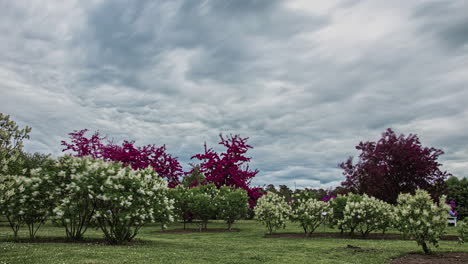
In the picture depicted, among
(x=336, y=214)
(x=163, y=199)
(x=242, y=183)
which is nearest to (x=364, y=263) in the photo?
(x=163, y=199)

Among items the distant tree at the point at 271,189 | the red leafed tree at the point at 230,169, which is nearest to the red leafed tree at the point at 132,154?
the red leafed tree at the point at 230,169

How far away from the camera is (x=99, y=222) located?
10531 millimetres

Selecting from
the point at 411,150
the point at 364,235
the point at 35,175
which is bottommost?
the point at 364,235

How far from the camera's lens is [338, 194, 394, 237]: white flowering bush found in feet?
49.6

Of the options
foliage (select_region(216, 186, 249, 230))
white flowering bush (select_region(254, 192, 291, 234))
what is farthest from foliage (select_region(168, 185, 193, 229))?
white flowering bush (select_region(254, 192, 291, 234))

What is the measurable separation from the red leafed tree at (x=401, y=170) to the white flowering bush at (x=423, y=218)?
11.9m

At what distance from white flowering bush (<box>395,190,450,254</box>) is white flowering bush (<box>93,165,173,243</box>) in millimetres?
7894

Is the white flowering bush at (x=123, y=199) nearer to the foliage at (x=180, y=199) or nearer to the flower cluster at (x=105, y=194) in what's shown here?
the flower cluster at (x=105, y=194)

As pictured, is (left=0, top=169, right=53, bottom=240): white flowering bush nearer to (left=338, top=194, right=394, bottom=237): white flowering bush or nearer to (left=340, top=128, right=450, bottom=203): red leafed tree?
(left=338, top=194, right=394, bottom=237): white flowering bush

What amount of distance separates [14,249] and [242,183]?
15592 mm

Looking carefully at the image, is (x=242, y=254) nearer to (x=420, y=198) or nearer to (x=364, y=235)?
(x=420, y=198)

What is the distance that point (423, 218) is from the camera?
364 inches

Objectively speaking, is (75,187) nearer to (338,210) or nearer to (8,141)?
(8,141)

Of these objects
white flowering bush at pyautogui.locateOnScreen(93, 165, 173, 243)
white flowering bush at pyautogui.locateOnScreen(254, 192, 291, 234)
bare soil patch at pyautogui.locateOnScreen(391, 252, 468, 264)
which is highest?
white flowering bush at pyautogui.locateOnScreen(93, 165, 173, 243)
